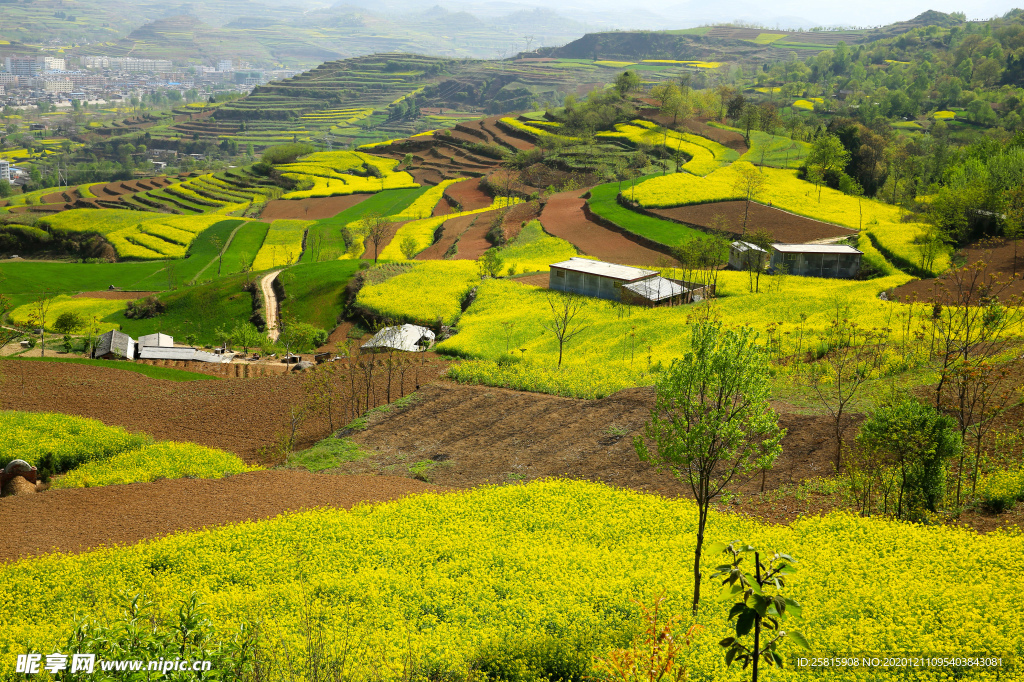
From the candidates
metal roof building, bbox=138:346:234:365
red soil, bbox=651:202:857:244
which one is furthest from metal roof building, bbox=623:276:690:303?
metal roof building, bbox=138:346:234:365

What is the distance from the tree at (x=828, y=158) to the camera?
88812 mm

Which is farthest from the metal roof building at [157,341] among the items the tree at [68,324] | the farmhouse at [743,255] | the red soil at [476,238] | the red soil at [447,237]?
the farmhouse at [743,255]

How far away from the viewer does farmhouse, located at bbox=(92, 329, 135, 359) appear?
1957 inches

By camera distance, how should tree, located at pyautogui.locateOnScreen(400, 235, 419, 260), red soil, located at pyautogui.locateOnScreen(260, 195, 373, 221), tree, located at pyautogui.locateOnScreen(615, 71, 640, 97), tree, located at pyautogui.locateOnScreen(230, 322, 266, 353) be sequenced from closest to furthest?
tree, located at pyautogui.locateOnScreen(230, 322, 266, 353) < tree, located at pyautogui.locateOnScreen(400, 235, 419, 260) < red soil, located at pyautogui.locateOnScreen(260, 195, 373, 221) < tree, located at pyautogui.locateOnScreen(615, 71, 640, 97)

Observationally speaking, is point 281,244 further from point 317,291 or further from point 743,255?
point 743,255

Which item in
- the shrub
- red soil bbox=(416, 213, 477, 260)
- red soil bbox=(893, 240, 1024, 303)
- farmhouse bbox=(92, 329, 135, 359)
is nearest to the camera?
red soil bbox=(893, 240, 1024, 303)

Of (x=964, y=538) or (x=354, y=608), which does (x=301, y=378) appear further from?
(x=964, y=538)

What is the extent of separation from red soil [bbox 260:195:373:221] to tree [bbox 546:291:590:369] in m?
66.2

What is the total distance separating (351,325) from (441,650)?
44.4 meters

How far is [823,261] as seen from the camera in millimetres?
57219

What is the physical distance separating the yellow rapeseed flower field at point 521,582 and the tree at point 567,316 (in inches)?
840

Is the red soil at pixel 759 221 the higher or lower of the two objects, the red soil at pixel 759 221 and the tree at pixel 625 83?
the lower

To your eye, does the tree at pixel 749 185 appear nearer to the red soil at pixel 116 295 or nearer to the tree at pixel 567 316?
the tree at pixel 567 316

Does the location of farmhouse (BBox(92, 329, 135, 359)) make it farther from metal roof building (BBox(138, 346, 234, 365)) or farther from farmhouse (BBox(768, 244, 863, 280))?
farmhouse (BBox(768, 244, 863, 280))
